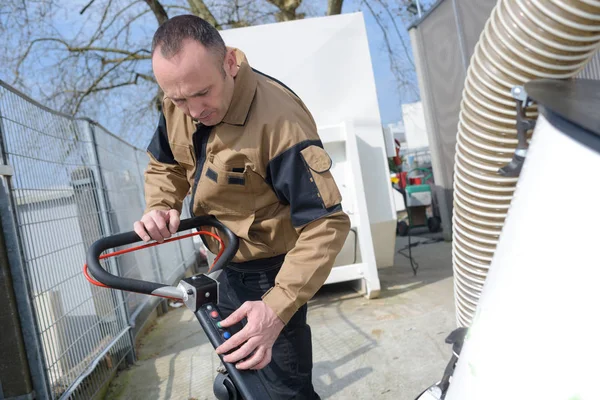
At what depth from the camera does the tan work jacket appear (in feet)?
5.05

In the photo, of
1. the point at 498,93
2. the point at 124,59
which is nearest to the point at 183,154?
the point at 498,93

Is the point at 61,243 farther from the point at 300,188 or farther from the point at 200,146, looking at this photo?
the point at 300,188

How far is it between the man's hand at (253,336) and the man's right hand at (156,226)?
0.39 meters

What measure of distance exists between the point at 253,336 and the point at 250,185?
1.80 feet

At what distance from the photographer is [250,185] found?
5.75 ft

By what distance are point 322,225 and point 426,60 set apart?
7.24 metres

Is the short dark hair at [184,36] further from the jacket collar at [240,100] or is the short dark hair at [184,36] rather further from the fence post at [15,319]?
the fence post at [15,319]

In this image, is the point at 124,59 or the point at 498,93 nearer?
the point at 498,93

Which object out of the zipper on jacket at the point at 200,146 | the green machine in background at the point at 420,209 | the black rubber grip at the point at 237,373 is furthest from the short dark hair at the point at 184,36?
the green machine in background at the point at 420,209

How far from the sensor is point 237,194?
1.78m

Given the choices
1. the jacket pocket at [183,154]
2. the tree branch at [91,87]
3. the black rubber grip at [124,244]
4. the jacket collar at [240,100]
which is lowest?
the black rubber grip at [124,244]

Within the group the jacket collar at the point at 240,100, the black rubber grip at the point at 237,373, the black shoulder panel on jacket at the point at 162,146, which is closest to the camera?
the black rubber grip at the point at 237,373

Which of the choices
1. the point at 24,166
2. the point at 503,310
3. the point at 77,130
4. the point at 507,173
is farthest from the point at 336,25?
the point at 503,310

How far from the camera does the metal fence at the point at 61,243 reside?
276 centimetres
